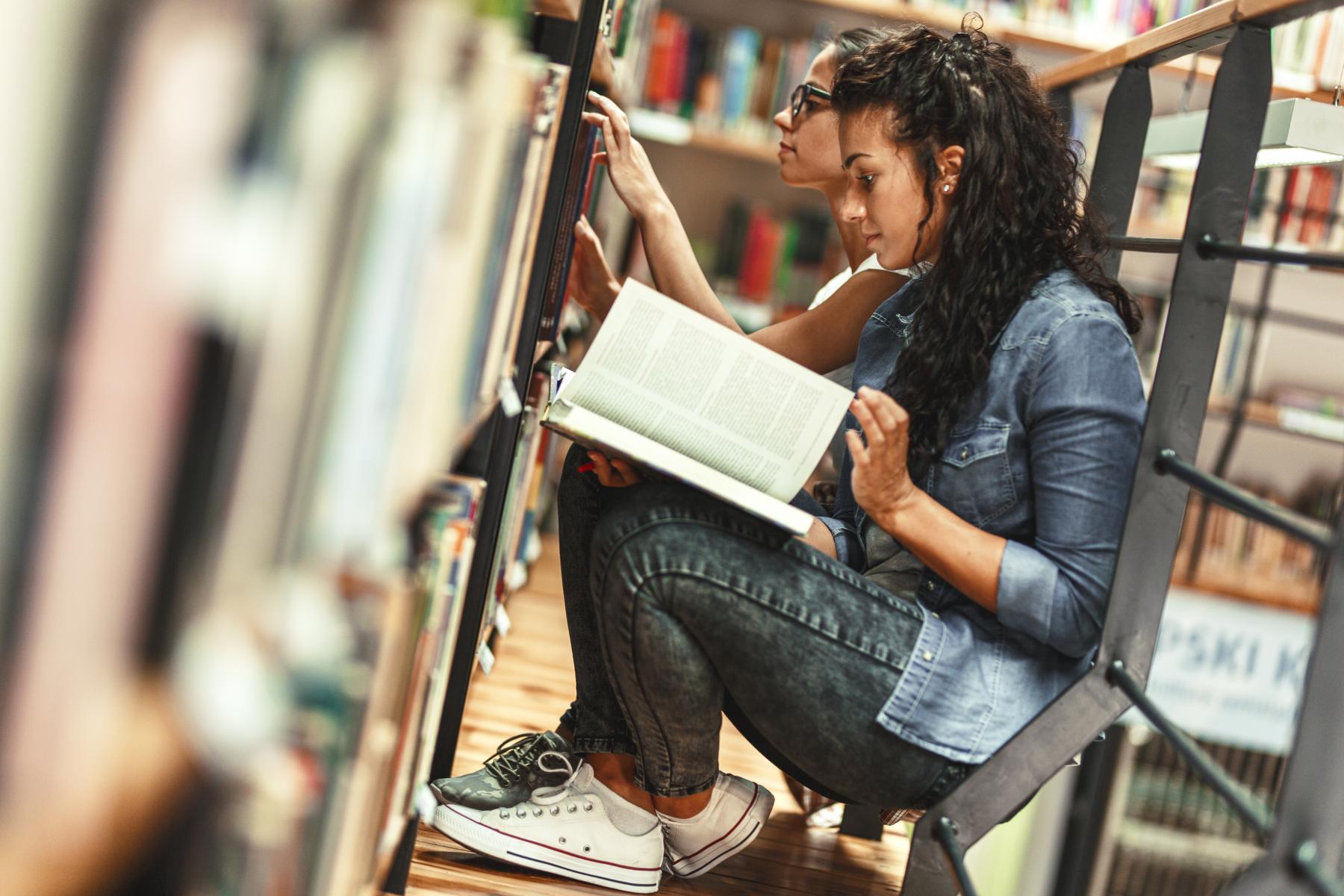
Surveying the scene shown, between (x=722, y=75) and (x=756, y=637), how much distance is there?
222cm

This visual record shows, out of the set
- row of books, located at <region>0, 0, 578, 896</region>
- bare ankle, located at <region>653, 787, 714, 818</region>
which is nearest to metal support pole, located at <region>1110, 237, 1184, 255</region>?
bare ankle, located at <region>653, 787, 714, 818</region>

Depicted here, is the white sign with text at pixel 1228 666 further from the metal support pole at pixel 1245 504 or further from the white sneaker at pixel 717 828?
the metal support pole at pixel 1245 504

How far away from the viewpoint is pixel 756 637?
41.3 inches

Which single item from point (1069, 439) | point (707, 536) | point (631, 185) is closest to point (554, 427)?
point (707, 536)

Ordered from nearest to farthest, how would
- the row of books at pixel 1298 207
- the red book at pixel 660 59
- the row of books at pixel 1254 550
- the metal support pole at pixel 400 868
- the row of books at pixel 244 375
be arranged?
the row of books at pixel 244 375
the metal support pole at pixel 400 868
the red book at pixel 660 59
the row of books at pixel 1298 207
the row of books at pixel 1254 550

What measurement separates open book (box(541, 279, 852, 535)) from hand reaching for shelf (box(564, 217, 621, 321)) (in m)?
0.52

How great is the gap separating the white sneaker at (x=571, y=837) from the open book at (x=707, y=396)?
40 centimetres

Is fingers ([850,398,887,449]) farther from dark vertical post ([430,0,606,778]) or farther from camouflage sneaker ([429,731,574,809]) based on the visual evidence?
camouflage sneaker ([429,731,574,809])

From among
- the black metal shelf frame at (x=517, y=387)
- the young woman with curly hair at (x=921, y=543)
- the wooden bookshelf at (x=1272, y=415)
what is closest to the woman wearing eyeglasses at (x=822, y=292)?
the black metal shelf frame at (x=517, y=387)

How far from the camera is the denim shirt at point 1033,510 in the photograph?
102 cm

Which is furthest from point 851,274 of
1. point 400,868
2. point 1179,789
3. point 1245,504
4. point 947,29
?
point 1179,789

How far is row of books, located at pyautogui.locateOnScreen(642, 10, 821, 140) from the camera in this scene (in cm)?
298

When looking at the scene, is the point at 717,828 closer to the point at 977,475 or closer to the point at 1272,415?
the point at 977,475

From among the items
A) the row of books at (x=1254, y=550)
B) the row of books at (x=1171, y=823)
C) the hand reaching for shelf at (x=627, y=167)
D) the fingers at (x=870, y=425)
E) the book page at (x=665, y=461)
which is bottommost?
the row of books at (x=1171, y=823)
